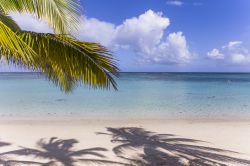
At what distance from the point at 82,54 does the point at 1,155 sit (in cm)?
421

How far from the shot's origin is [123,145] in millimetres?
8250

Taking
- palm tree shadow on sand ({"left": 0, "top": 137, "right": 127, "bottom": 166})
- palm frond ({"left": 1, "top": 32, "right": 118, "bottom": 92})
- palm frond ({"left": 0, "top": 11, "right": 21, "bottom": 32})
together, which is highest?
palm frond ({"left": 0, "top": 11, "right": 21, "bottom": 32})

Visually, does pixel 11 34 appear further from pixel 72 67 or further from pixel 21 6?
pixel 72 67

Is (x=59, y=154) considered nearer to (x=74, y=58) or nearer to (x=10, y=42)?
(x=74, y=58)

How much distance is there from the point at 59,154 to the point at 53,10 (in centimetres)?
426

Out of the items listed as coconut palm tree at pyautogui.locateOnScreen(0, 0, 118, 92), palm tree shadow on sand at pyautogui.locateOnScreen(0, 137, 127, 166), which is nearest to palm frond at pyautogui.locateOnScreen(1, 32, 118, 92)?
coconut palm tree at pyautogui.locateOnScreen(0, 0, 118, 92)

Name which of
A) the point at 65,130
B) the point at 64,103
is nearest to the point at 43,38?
the point at 65,130

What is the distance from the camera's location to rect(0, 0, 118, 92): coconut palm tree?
393 cm

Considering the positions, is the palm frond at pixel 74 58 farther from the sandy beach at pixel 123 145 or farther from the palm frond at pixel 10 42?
the sandy beach at pixel 123 145

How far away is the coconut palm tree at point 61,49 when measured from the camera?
3.93 meters

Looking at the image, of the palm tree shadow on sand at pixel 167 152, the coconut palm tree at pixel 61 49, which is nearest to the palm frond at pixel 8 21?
the coconut palm tree at pixel 61 49

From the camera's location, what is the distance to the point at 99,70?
429cm

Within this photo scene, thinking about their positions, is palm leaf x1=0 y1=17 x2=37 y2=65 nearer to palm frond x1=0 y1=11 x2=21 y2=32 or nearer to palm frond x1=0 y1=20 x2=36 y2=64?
palm frond x1=0 y1=20 x2=36 y2=64

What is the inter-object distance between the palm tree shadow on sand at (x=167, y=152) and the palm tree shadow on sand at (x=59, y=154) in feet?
1.83
